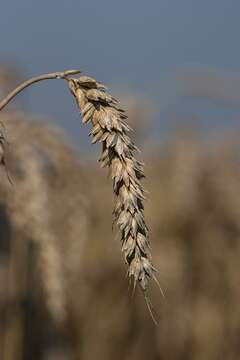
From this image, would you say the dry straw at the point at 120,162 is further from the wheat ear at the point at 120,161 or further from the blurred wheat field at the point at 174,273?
the blurred wheat field at the point at 174,273

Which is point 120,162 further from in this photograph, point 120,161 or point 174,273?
point 174,273

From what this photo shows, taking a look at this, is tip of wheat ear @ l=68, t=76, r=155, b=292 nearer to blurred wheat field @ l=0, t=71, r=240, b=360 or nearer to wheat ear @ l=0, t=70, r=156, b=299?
wheat ear @ l=0, t=70, r=156, b=299

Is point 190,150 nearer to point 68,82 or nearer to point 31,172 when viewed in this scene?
point 31,172

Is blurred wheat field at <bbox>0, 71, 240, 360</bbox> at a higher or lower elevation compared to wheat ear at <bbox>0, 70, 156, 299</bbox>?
higher

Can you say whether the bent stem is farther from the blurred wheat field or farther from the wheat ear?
the blurred wheat field

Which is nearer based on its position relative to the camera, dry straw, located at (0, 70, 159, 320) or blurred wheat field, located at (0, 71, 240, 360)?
dry straw, located at (0, 70, 159, 320)

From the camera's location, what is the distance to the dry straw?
0.96m

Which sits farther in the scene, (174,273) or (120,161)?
(174,273)

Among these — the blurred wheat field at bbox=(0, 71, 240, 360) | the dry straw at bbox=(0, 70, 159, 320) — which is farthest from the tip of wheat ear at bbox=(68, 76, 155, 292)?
the blurred wheat field at bbox=(0, 71, 240, 360)

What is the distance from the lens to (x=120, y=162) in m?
1.00

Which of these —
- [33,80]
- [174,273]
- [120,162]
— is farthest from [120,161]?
[174,273]

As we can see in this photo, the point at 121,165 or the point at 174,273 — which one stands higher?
the point at 174,273

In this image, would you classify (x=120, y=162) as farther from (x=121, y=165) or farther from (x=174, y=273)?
(x=174, y=273)

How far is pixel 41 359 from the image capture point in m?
4.52
